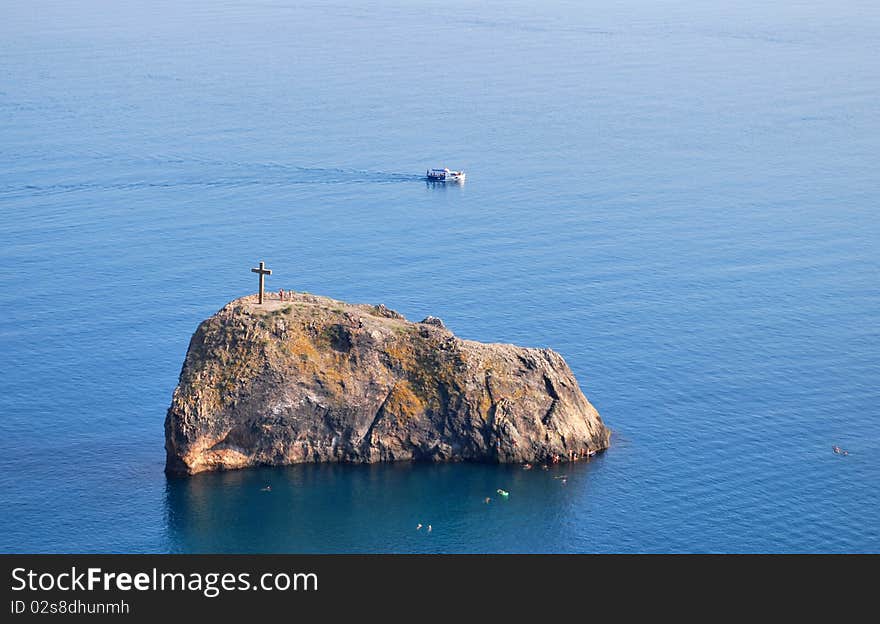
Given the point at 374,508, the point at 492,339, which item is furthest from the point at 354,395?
the point at 492,339

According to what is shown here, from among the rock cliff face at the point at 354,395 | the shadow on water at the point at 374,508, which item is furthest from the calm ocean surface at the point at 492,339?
the rock cliff face at the point at 354,395

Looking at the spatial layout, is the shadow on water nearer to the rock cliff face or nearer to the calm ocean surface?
the calm ocean surface

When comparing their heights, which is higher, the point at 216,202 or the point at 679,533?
the point at 216,202

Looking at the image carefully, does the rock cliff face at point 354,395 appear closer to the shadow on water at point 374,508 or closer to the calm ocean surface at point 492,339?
the shadow on water at point 374,508

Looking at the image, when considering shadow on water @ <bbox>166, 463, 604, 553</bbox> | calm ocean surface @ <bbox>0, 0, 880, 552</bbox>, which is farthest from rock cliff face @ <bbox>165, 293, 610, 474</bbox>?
calm ocean surface @ <bbox>0, 0, 880, 552</bbox>

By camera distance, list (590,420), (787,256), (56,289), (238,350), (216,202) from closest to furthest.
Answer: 1. (238,350)
2. (590,420)
3. (56,289)
4. (787,256)
5. (216,202)

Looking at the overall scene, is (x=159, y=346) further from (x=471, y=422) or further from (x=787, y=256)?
(x=787, y=256)

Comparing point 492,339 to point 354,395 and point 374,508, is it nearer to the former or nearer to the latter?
point 354,395

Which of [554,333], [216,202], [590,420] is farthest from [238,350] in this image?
[216,202]
